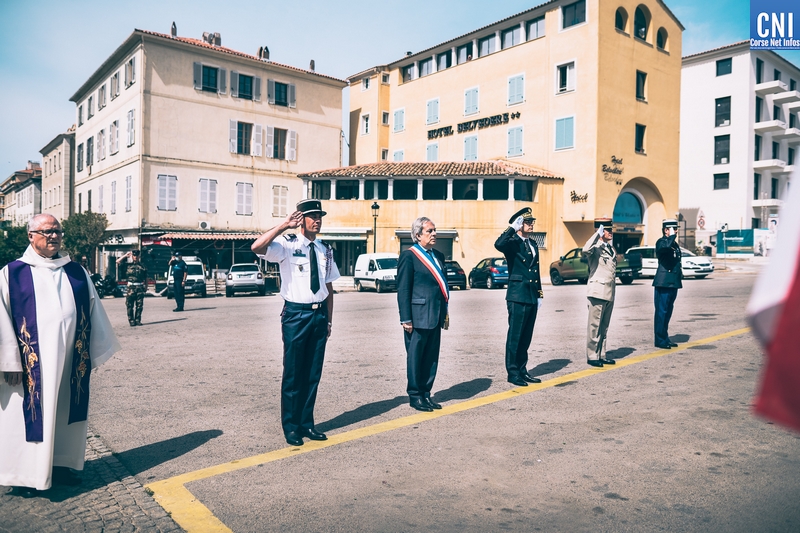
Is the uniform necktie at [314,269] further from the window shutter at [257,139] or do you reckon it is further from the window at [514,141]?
the window shutter at [257,139]

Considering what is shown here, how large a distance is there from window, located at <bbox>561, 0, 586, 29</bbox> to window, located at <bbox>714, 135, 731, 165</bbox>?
21211 mm

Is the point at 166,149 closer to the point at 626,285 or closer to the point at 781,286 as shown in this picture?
the point at 626,285

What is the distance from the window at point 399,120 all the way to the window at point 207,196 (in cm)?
1479

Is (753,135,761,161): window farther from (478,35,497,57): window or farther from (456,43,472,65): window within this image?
(456,43,472,65): window

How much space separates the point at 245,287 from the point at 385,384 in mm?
20555

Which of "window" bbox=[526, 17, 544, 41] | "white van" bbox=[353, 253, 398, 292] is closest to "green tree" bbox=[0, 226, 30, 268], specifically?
"white van" bbox=[353, 253, 398, 292]

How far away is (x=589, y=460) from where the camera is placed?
15.4ft

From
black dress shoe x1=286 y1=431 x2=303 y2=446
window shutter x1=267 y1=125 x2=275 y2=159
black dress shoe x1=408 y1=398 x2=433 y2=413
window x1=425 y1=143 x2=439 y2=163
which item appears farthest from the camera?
window x1=425 y1=143 x2=439 y2=163

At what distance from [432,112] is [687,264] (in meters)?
20.4

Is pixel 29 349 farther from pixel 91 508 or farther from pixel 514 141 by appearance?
pixel 514 141

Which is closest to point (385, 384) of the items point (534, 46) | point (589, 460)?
point (589, 460)

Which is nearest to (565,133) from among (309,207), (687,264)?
(687,264)

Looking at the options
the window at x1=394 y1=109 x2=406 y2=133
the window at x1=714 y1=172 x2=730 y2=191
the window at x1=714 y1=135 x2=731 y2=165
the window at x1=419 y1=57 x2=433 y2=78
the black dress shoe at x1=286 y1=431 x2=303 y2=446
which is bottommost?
the black dress shoe at x1=286 y1=431 x2=303 y2=446

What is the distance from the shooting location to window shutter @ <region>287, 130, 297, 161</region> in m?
40.4
